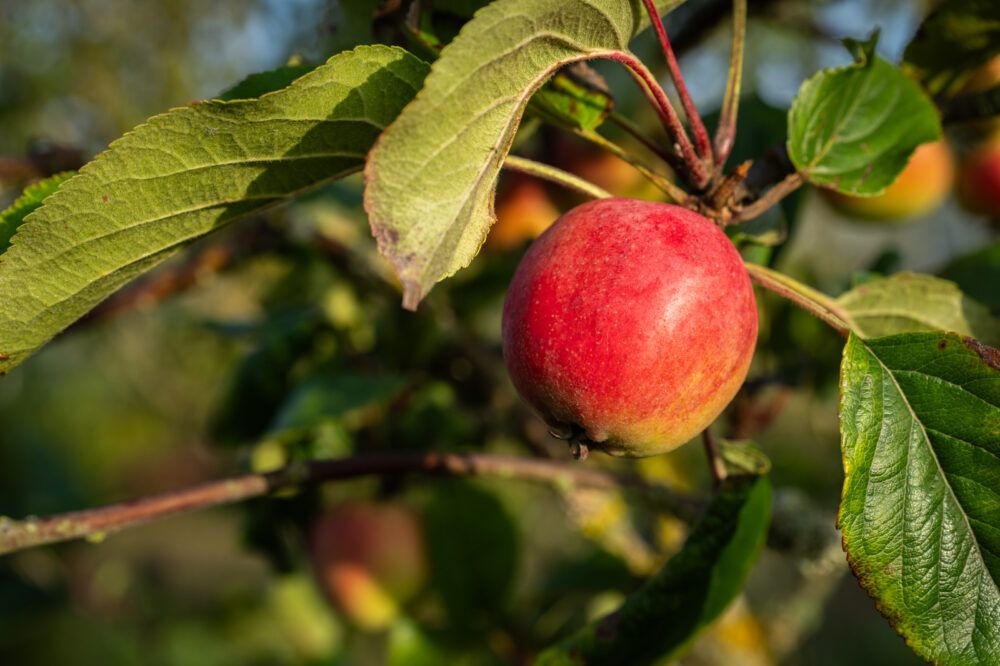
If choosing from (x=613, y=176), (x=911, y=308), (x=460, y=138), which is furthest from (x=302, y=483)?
(x=613, y=176)

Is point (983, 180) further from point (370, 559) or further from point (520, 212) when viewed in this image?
point (370, 559)

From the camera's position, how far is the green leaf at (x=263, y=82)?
2.04 ft

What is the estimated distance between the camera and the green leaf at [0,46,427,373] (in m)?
0.52

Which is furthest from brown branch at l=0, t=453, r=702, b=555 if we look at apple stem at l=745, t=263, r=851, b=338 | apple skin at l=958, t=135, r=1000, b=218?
apple skin at l=958, t=135, r=1000, b=218

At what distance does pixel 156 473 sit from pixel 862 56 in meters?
3.75

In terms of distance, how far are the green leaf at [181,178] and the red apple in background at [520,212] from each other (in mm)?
774

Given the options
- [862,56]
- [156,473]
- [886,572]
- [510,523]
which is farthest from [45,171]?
[156,473]

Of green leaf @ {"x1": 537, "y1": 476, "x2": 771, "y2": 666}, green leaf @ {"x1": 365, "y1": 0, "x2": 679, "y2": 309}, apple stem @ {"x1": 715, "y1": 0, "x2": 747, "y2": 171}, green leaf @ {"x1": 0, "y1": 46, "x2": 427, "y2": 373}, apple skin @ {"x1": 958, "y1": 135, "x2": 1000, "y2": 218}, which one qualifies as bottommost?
apple skin @ {"x1": 958, "y1": 135, "x2": 1000, "y2": 218}

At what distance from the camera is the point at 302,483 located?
81 cm

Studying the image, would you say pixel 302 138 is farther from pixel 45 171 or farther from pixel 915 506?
pixel 45 171

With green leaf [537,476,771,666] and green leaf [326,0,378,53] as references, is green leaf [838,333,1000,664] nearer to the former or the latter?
green leaf [537,476,771,666]

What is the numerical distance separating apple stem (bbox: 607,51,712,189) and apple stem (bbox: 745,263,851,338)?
8 cm

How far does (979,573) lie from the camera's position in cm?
54

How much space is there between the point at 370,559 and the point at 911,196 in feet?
3.41
